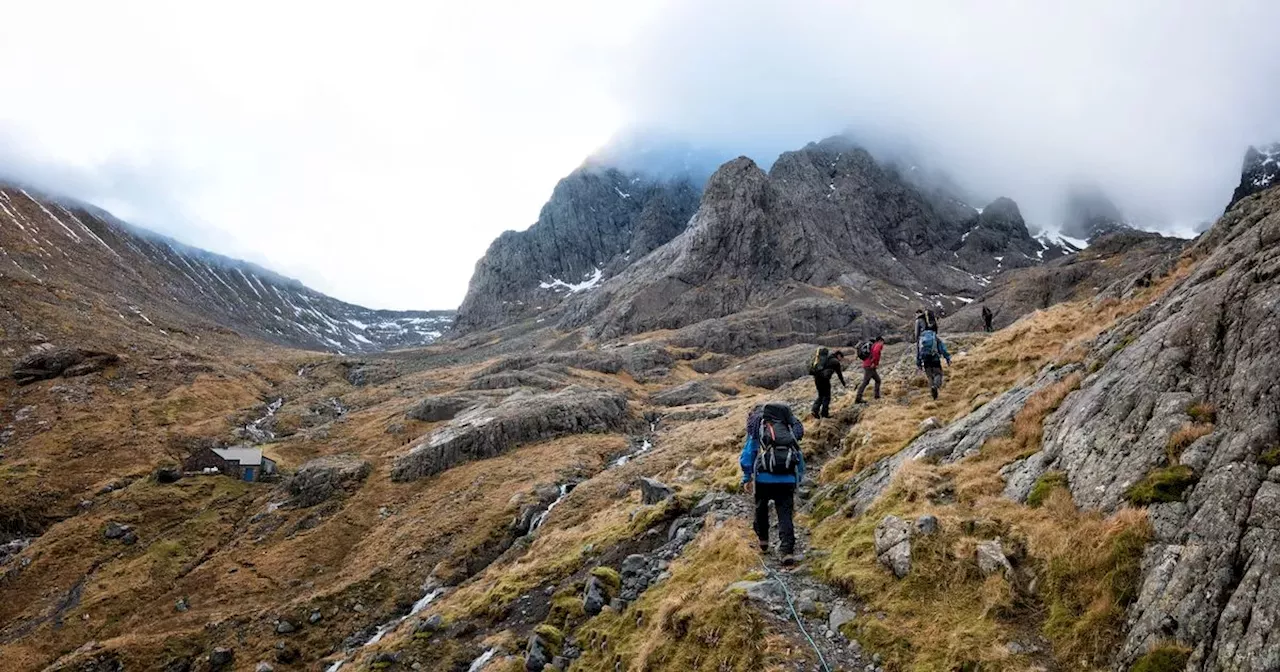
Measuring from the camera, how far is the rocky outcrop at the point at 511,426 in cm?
5097

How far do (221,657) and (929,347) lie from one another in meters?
33.3

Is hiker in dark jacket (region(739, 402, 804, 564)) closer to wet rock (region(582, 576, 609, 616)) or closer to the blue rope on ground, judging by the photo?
the blue rope on ground

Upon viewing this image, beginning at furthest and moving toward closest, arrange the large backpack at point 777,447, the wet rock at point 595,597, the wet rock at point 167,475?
the wet rock at point 167,475 < the wet rock at point 595,597 < the large backpack at point 777,447

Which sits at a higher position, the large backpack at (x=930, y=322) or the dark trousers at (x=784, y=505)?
the large backpack at (x=930, y=322)

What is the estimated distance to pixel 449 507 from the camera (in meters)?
40.7

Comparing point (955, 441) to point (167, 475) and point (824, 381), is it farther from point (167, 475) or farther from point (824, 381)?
point (167, 475)

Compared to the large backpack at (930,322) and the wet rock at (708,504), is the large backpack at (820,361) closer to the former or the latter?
the large backpack at (930,322)

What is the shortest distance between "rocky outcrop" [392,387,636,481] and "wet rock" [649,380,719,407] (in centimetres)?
1650

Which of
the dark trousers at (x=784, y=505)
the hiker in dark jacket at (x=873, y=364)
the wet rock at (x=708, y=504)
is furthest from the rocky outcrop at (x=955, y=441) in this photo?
the hiker in dark jacket at (x=873, y=364)

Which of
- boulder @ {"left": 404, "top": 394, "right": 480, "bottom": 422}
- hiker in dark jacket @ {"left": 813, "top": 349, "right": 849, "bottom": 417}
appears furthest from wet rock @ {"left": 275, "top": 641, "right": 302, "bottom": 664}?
boulder @ {"left": 404, "top": 394, "right": 480, "bottom": 422}

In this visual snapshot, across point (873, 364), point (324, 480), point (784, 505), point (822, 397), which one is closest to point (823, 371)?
point (822, 397)

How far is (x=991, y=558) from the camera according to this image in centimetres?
1063

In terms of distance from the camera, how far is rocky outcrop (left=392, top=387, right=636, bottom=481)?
167 ft

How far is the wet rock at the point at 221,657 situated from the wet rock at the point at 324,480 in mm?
18916
